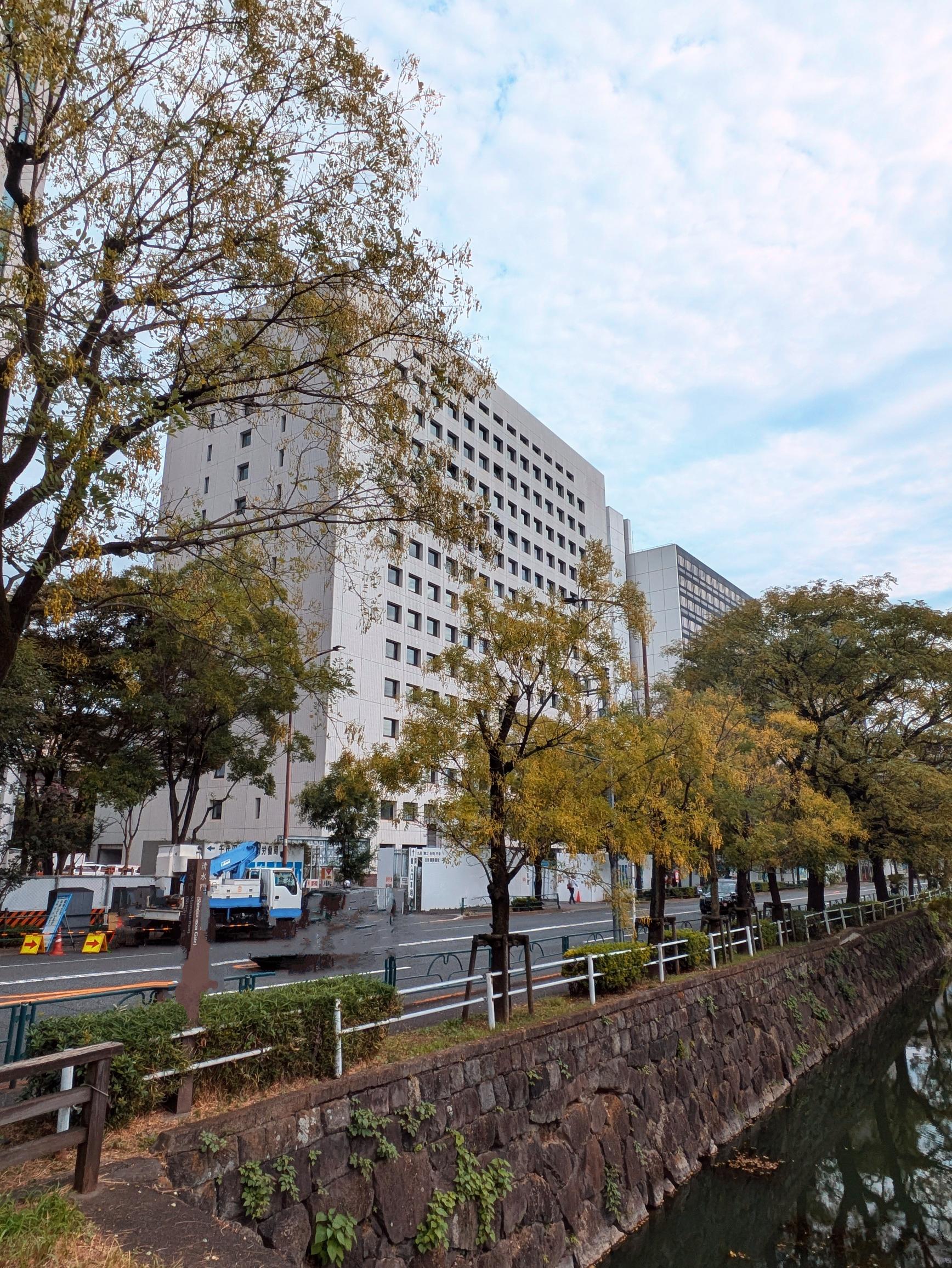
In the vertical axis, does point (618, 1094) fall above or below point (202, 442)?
below

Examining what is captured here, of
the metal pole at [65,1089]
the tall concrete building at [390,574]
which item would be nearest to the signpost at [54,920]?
the tall concrete building at [390,574]

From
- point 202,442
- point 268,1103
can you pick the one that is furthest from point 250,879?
point 202,442

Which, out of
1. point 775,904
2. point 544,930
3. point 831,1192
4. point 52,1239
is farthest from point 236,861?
point 52,1239

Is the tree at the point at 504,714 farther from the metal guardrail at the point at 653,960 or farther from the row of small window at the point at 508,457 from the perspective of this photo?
the row of small window at the point at 508,457

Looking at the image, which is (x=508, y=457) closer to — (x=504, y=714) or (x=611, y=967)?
(x=611, y=967)

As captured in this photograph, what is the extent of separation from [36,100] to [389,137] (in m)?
3.09

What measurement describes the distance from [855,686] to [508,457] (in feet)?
132

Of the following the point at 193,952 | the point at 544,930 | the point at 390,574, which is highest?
the point at 390,574

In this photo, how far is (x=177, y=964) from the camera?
17734 mm

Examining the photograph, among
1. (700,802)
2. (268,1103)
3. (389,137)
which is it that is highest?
(389,137)

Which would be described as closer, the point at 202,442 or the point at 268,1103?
the point at 268,1103

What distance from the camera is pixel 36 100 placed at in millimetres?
6273

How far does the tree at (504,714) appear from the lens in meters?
10.6

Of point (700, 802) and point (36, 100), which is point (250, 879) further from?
point (36, 100)
